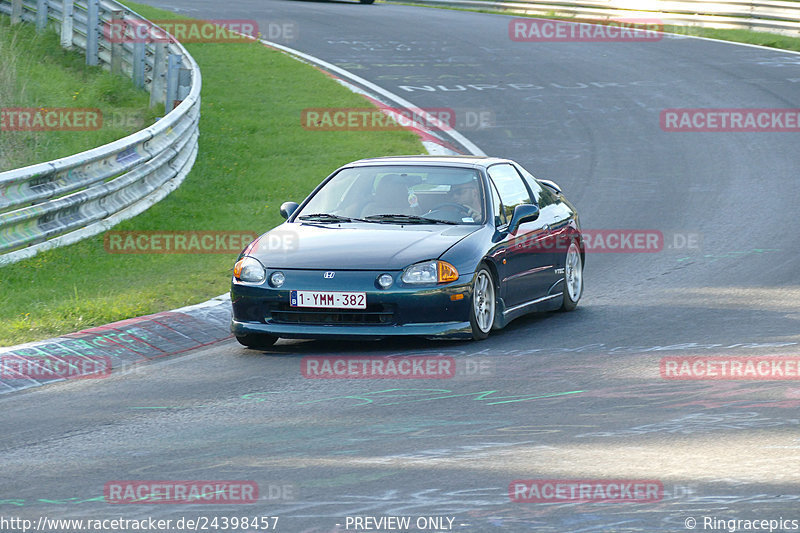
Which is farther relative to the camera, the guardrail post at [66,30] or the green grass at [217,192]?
the guardrail post at [66,30]

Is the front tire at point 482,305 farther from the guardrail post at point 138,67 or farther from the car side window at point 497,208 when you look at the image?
the guardrail post at point 138,67

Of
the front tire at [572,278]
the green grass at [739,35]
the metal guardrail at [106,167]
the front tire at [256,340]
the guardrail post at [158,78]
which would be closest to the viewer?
the front tire at [256,340]

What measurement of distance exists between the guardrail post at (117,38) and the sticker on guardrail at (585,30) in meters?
13.6

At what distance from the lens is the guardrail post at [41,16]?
76.1 ft

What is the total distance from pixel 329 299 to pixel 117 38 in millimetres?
13469

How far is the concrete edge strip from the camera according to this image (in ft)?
27.9

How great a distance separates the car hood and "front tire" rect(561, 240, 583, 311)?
1.67 m

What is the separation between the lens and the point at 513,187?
11.2 meters

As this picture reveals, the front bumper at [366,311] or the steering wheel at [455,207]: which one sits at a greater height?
the steering wheel at [455,207]

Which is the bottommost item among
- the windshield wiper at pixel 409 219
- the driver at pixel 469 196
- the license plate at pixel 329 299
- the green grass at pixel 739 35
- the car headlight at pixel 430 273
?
the green grass at pixel 739 35

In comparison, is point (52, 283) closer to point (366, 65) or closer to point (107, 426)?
point (107, 426)

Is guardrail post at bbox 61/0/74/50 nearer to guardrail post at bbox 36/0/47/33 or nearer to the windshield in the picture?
guardrail post at bbox 36/0/47/33

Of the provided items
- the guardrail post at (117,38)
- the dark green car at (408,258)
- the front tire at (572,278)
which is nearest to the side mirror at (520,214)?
the dark green car at (408,258)

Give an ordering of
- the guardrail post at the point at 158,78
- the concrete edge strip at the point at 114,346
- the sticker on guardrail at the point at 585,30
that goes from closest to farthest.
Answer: the concrete edge strip at the point at 114,346, the guardrail post at the point at 158,78, the sticker on guardrail at the point at 585,30
